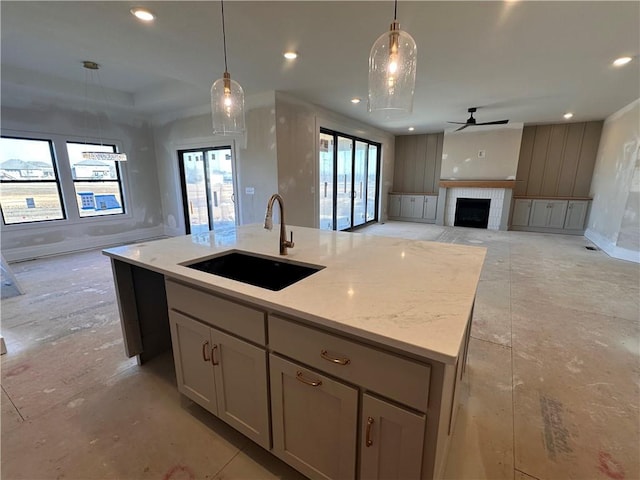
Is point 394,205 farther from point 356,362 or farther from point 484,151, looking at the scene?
point 356,362

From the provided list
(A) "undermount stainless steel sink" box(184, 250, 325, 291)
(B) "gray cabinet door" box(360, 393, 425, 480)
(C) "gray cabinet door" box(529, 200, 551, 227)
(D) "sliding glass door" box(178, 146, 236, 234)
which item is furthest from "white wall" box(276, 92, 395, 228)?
(C) "gray cabinet door" box(529, 200, 551, 227)

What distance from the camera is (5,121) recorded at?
4340mm

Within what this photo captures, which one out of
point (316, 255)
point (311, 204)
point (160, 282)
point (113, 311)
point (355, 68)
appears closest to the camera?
point (316, 255)

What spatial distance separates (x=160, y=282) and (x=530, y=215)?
8404mm

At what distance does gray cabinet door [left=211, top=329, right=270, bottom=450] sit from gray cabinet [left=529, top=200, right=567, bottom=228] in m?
8.32

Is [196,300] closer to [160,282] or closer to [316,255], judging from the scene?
[316,255]

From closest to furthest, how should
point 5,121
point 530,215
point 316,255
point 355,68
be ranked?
point 316,255, point 355,68, point 5,121, point 530,215

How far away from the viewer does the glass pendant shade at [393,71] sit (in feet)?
4.52

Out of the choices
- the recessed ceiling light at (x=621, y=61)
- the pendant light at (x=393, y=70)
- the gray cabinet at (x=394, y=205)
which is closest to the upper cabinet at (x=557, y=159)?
the gray cabinet at (x=394, y=205)

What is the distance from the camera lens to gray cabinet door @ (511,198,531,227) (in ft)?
23.6

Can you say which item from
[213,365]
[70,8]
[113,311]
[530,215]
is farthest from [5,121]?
[530,215]

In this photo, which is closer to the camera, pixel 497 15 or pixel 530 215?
pixel 497 15

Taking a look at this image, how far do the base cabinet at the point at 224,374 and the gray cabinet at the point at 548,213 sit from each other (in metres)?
8.32

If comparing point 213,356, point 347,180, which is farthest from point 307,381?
point 347,180
